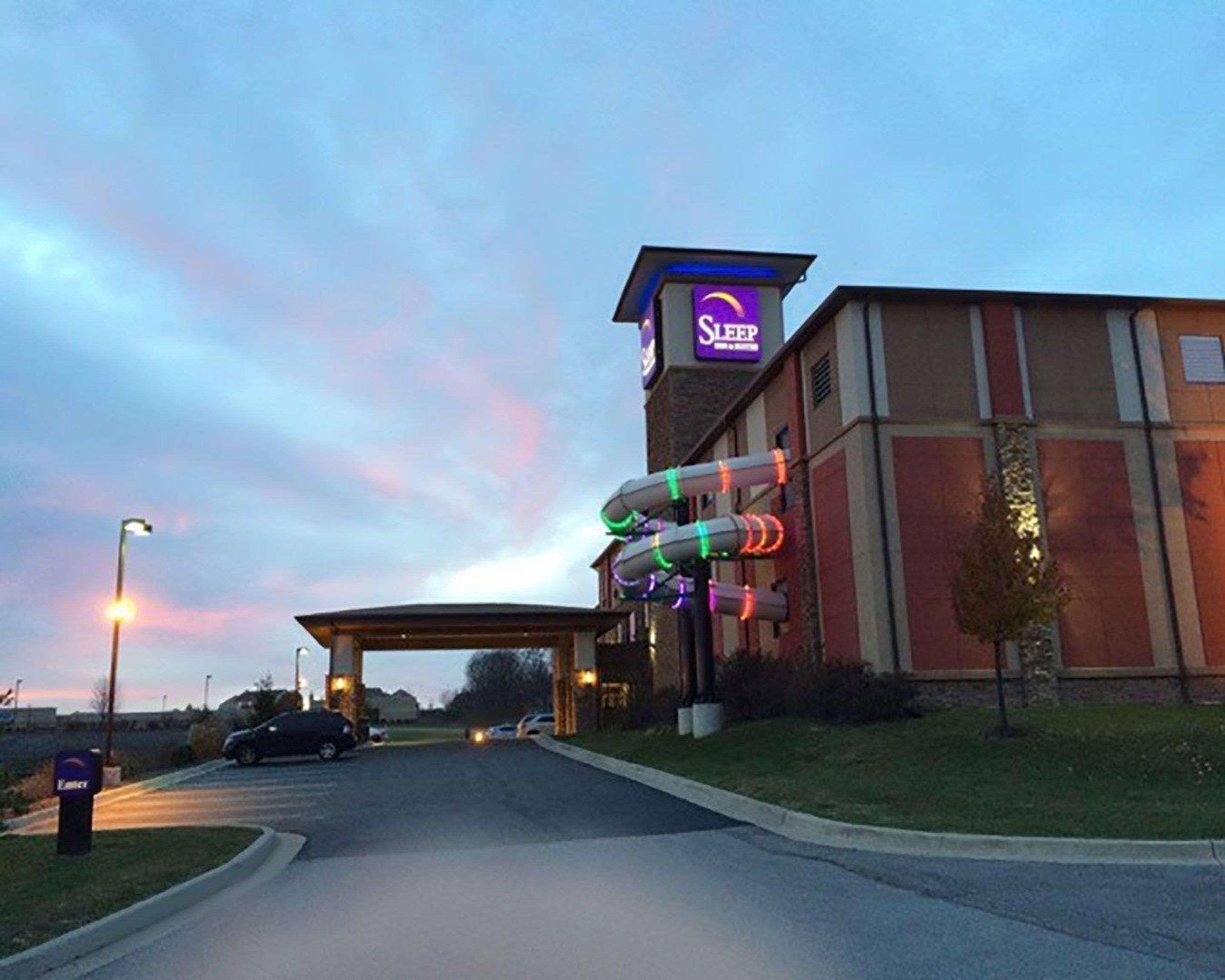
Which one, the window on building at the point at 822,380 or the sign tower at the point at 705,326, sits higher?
the sign tower at the point at 705,326

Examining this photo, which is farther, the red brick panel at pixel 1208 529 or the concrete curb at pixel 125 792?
the red brick panel at pixel 1208 529

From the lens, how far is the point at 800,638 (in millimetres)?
29062

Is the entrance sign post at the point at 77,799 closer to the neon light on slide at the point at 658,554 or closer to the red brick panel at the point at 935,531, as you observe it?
the red brick panel at the point at 935,531

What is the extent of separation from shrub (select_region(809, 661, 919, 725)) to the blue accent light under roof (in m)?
26.7

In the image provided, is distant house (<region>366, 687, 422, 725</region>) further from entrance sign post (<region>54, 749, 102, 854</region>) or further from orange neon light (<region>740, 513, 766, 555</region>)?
entrance sign post (<region>54, 749, 102, 854</region>)

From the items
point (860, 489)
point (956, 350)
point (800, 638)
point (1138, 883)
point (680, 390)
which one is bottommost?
point (1138, 883)

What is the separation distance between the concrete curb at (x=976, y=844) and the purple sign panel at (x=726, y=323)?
33.7 meters

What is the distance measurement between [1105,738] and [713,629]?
2335 cm

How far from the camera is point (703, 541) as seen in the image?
28.6m

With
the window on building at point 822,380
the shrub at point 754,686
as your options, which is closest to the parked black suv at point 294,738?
the shrub at point 754,686

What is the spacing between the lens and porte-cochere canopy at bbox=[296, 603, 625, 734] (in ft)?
150

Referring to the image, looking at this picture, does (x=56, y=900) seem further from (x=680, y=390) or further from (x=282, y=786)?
(x=680, y=390)

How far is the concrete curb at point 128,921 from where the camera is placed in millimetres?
7059

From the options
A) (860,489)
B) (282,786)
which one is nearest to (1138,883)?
(860,489)
